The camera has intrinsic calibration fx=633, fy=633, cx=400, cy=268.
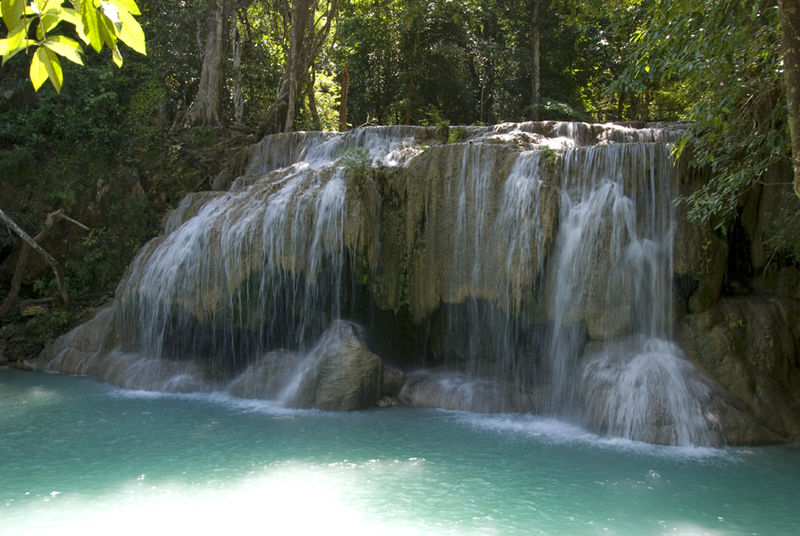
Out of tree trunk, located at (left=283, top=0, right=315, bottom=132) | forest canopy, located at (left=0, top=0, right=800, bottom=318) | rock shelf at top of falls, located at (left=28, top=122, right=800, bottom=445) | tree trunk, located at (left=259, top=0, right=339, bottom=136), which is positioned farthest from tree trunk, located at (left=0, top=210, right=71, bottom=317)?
tree trunk, located at (left=283, top=0, right=315, bottom=132)

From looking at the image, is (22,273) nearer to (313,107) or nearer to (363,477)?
(313,107)

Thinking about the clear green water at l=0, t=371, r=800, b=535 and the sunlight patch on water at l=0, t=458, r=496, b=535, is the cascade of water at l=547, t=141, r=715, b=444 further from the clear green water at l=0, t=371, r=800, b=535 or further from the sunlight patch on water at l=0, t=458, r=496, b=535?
the sunlight patch on water at l=0, t=458, r=496, b=535

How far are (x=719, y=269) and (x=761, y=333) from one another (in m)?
1.07

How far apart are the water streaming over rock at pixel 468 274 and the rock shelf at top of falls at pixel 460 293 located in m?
0.03

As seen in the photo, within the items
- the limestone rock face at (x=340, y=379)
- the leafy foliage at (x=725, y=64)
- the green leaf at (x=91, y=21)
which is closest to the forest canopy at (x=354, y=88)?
the leafy foliage at (x=725, y=64)

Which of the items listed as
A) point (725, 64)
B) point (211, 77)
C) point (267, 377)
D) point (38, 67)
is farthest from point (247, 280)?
point (38, 67)

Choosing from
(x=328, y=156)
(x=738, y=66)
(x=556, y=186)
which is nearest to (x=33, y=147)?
(x=328, y=156)

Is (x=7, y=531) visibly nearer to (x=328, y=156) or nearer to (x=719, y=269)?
(x=719, y=269)

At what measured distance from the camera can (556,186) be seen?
10117mm

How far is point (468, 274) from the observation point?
419 inches

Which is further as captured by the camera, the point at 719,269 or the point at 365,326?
the point at 365,326

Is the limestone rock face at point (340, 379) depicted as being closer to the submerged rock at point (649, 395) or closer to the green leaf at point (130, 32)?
the submerged rock at point (649, 395)

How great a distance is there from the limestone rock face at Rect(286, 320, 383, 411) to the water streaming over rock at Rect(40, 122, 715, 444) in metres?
0.85

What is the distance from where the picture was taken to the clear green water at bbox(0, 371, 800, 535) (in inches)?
221
